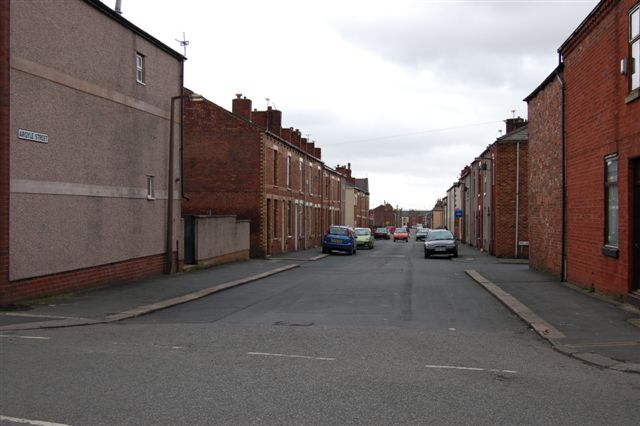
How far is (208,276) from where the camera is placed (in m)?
21.3

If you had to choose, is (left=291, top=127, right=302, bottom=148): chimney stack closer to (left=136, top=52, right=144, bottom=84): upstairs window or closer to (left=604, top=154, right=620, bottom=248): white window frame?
(left=136, top=52, right=144, bottom=84): upstairs window

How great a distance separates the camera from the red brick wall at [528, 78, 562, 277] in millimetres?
19344

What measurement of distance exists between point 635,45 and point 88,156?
1288 cm

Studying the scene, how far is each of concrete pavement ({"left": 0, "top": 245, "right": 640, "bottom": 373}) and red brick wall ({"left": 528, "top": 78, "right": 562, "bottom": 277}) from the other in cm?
154

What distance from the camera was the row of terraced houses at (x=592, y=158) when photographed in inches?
509

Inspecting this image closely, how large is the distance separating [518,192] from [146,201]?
73.2ft

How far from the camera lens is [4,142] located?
12.7 m

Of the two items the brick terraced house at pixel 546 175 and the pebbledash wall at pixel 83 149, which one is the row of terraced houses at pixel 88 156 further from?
the brick terraced house at pixel 546 175

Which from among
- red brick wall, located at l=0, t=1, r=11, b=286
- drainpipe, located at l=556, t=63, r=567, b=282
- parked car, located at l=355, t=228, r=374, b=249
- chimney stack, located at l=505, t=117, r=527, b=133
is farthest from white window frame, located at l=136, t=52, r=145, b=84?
parked car, located at l=355, t=228, r=374, b=249

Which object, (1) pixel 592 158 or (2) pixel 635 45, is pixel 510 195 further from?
(2) pixel 635 45

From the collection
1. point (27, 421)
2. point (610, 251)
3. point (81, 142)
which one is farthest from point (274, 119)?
point (27, 421)

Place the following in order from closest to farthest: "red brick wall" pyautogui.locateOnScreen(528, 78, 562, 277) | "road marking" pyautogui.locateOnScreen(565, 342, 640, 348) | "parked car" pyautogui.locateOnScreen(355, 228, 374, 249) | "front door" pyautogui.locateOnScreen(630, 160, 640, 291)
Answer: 1. "road marking" pyautogui.locateOnScreen(565, 342, 640, 348)
2. "front door" pyautogui.locateOnScreen(630, 160, 640, 291)
3. "red brick wall" pyautogui.locateOnScreen(528, 78, 562, 277)
4. "parked car" pyautogui.locateOnScreen(355, 228, 374, 249)

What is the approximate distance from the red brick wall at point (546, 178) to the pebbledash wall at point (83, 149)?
12.6 m

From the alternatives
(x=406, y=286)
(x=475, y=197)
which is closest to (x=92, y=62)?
(x=406, y=286)
